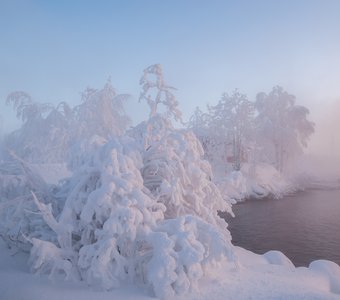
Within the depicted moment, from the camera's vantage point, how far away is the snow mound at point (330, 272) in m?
11.9

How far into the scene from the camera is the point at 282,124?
161 ft

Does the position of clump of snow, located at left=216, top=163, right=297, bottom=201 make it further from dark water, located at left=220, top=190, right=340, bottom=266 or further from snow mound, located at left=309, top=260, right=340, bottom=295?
snow mound, located at left=309, top=260, right=340, bottom=295

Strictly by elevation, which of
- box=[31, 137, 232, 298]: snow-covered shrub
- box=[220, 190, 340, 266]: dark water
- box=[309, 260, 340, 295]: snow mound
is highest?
box=[31, 137, 232, 298]: snow-covered shrub

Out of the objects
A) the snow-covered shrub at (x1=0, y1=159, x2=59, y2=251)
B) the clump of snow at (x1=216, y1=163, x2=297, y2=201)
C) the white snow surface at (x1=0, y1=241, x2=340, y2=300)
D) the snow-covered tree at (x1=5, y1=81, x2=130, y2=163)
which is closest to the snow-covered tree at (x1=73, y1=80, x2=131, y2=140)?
the snow-covered tree at (x1=5, y1=81, x2=130, y2=163)

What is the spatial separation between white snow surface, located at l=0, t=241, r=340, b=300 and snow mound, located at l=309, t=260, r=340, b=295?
5 cm

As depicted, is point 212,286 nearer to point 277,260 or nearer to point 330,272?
point 277,260

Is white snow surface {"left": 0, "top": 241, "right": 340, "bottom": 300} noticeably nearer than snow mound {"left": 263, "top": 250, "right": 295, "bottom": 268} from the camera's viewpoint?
Yes

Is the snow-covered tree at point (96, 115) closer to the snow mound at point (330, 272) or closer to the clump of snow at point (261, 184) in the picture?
the clump of snow at point (261, 184)

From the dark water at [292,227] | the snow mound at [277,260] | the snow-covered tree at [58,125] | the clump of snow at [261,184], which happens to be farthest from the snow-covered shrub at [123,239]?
the clump of snow at [261,184]

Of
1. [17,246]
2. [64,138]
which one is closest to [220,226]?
[17,246]

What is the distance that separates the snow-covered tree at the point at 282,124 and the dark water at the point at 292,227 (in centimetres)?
1349

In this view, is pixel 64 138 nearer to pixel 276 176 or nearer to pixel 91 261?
pixel 91 261

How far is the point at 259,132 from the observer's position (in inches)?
1918

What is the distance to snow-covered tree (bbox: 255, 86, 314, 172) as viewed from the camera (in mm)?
47812
